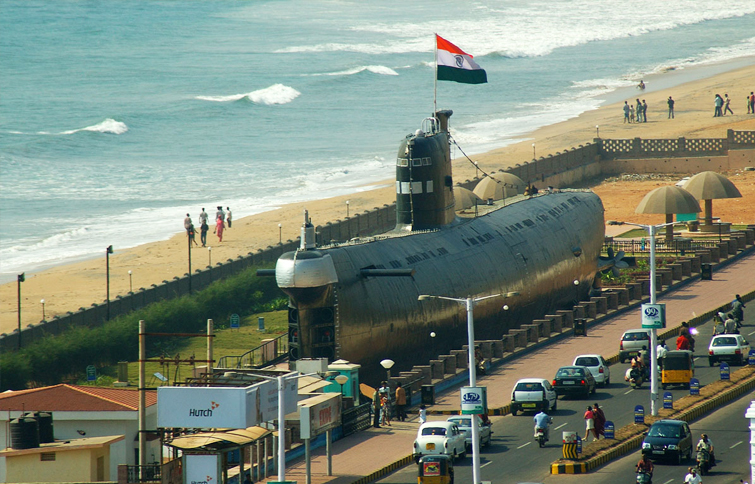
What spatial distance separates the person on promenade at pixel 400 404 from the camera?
1772 inches

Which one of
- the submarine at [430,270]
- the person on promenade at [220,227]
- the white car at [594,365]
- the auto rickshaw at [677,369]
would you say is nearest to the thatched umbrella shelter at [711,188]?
the submarine at [430,270]

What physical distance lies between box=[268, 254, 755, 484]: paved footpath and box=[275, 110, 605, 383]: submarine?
2.60 metres

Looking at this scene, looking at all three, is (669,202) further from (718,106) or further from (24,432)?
(718,106)

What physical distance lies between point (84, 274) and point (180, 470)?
42764 millimetres

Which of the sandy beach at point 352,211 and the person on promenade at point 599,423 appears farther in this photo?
the sandy beach at point 352,211

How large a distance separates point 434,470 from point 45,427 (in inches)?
436

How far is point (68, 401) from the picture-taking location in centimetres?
3794

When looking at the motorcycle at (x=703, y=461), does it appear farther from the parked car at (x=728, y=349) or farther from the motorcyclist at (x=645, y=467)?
the parked car at (x=728, y=349)

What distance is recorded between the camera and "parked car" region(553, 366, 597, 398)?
45.8 metres

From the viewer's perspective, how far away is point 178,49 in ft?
651

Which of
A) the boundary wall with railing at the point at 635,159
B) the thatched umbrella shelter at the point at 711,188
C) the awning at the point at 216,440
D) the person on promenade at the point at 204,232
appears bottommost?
the awning at the point at 216,440

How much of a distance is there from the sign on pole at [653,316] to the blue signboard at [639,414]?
3.57 meters

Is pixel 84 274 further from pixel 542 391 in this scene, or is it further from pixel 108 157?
pixel 108 157

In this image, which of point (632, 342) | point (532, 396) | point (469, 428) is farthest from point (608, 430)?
point (632, 342)
